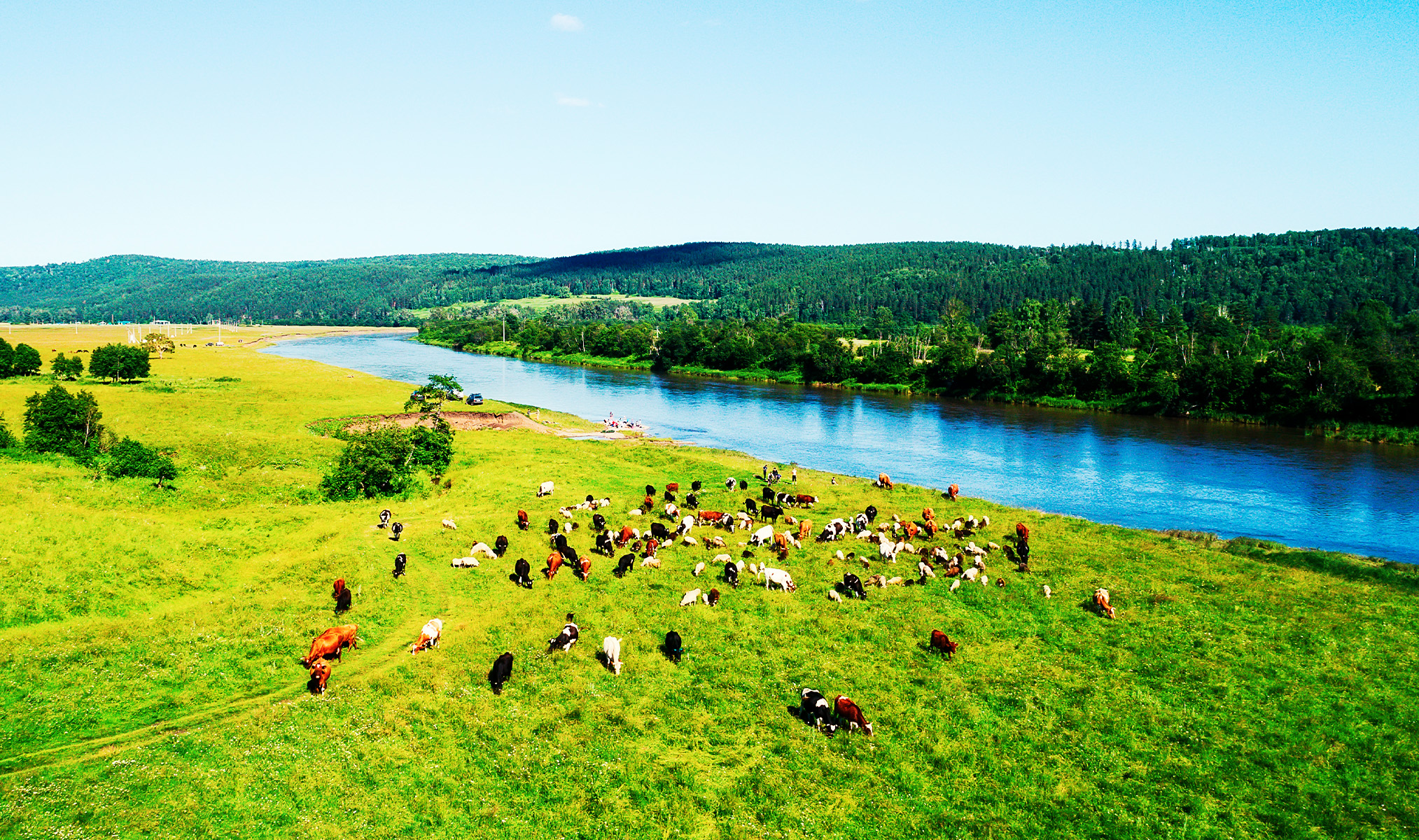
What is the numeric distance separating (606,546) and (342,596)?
880 cm

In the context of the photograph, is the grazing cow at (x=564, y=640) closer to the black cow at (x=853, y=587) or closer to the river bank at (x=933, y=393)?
the black cow at (x=853, y=587)

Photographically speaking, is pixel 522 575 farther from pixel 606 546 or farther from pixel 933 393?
pixel 933 393

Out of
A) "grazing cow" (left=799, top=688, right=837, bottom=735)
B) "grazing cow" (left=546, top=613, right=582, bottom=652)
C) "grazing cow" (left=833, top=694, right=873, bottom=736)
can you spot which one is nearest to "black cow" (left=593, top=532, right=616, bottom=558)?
"grazing cow" (left=546, top=613, right=582, bottom=652)

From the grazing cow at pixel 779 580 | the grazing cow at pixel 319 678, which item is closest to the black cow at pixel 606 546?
the grazing cow at pixel 779 580

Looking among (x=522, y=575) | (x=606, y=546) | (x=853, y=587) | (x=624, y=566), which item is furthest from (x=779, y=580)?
(x=522, y=575)

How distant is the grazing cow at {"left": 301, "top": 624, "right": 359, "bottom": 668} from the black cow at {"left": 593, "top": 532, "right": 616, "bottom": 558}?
30.1ft

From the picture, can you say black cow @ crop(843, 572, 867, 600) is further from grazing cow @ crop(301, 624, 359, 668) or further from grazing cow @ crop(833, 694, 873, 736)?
grazing cow @ crop(301, 624, 359, 668)

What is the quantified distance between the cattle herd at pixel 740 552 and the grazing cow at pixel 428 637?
0.03m

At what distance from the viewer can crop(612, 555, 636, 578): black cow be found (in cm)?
2494

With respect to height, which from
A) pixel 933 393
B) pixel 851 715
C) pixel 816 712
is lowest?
pixel 816 712

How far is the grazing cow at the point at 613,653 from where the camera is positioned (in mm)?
18547

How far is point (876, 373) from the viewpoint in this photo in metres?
113

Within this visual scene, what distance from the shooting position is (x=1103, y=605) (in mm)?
23234

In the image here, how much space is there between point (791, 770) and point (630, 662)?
5.40 meters
